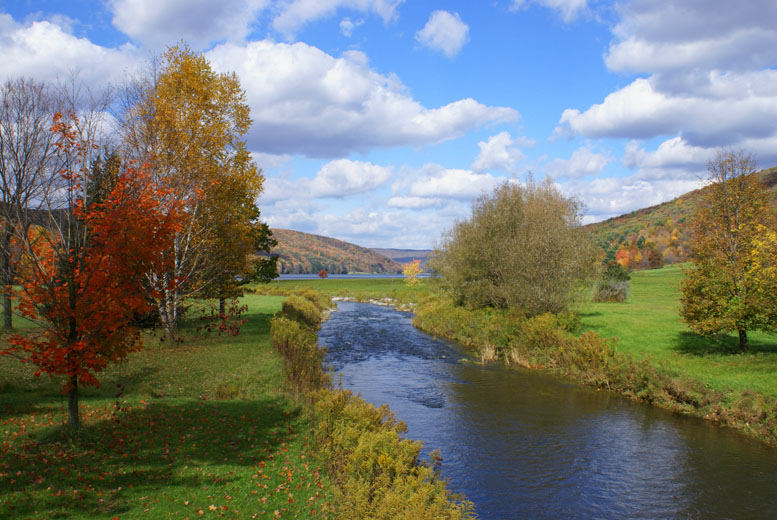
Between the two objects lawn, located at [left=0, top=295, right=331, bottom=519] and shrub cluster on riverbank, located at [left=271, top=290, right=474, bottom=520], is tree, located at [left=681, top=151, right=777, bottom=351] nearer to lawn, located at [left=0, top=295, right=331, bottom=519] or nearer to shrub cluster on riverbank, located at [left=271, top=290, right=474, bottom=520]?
shrub cluster on riverbank, located at [left=271, top=290, right=474, bottom=520]

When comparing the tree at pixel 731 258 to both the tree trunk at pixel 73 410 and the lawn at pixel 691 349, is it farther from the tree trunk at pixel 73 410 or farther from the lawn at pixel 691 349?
the tree trunk at pixel 73 410

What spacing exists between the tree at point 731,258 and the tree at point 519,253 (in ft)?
28.8

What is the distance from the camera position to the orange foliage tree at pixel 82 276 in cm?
962

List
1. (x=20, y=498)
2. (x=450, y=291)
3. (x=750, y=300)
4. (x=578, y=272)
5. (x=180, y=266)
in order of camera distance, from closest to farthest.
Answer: (x=20, y=498) → (x=750, y=300) → (x=180, y=266) → (x=578, y=272) → (x=450, y=291)

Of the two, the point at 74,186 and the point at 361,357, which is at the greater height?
the point at 74,186

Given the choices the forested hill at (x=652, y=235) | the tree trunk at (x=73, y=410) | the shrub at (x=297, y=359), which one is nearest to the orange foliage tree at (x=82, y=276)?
the tree trunk at (x=73, y=410)

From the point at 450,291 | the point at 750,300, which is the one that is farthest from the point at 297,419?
the point at 450,291

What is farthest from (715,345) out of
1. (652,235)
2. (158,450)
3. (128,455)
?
(652,235)

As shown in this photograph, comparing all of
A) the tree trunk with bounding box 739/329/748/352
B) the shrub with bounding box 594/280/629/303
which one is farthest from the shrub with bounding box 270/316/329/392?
the shrub with bounding box 594/280/629/303

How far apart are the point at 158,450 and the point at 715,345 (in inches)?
946

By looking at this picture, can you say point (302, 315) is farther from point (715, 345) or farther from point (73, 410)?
point (715, 345)

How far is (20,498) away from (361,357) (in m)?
21.5

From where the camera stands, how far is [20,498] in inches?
311

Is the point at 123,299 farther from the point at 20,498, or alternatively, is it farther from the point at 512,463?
the point at 512,463
